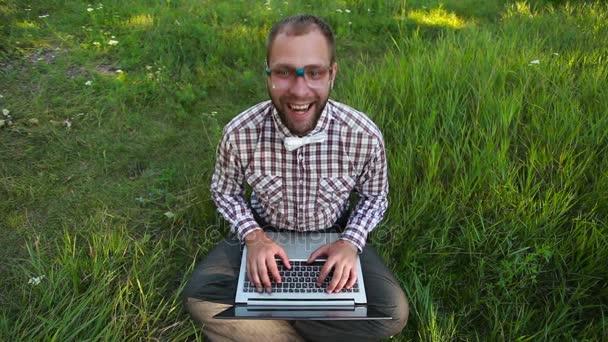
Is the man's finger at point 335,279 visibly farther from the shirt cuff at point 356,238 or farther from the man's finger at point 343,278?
the shirt cuff at point 356,238

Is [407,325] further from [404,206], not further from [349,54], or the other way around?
[349,54]

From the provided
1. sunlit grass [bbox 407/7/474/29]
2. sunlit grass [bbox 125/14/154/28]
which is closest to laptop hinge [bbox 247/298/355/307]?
sunlit grass [bbox 125/14/154/28]

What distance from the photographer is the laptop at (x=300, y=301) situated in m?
1.70

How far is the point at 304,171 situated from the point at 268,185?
18 centimetres

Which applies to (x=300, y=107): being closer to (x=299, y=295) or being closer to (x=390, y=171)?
(x=299, y=295)

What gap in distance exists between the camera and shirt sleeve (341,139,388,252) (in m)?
1.90

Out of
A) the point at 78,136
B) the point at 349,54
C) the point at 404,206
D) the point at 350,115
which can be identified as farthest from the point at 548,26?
the point at 78,136

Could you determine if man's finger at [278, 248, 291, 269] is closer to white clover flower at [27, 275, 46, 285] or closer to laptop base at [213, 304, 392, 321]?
laptop base at [213, 304, 392, 321]

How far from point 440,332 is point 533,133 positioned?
4.45 ft

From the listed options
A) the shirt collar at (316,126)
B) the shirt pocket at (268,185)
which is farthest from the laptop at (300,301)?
the shirt collar at (316,126)

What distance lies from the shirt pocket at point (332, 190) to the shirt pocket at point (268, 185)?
0.18 metres

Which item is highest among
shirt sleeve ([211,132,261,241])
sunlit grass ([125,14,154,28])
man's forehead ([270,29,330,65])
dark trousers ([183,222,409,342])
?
man's forehead ([270,29,330,65])

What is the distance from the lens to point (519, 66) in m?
3.05

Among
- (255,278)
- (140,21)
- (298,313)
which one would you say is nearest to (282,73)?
(255,278)
